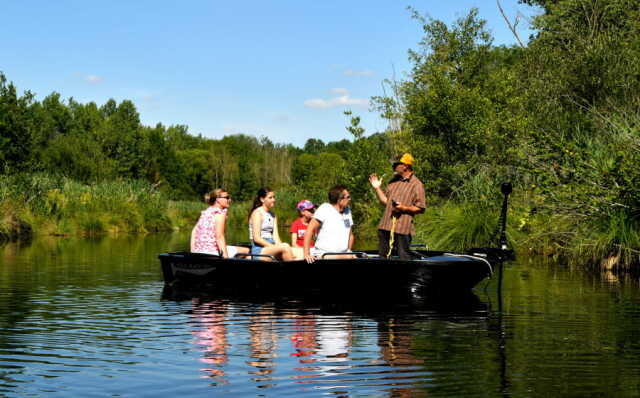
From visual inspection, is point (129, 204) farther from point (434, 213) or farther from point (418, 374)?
point (418, 374)

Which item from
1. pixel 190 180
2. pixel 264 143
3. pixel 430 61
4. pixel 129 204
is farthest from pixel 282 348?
pixel 264 143

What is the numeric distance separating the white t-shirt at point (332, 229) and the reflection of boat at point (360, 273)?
397 mm

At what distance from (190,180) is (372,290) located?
83.0 metres

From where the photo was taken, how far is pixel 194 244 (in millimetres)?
14109

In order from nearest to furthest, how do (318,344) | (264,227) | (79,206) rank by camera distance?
(318,344) < (264,227) < (79,206)

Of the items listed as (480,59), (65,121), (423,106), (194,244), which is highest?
(65,121)

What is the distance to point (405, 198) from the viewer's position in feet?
39.0

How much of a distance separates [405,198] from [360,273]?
1.17 meters

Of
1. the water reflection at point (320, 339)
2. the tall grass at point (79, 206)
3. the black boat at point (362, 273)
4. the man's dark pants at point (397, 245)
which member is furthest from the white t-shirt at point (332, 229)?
the tall grass at point (79, 206)

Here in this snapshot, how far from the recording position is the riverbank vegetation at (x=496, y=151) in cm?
1638

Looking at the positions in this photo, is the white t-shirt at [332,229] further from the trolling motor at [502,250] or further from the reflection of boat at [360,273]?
the trolling motor at [502,250]

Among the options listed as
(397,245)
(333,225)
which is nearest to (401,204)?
(397,245)

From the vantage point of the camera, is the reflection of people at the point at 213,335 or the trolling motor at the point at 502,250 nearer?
the reflection of people at the point at 213,335

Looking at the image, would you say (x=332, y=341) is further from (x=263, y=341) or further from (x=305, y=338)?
(x=263, y=341)
